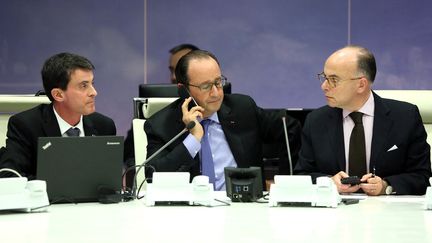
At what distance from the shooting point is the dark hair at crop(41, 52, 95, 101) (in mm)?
3859

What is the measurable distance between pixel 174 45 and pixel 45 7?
4.08 ft

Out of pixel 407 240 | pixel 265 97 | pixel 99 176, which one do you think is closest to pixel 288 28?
pixel 265 97

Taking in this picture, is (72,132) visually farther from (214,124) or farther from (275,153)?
(275,153)

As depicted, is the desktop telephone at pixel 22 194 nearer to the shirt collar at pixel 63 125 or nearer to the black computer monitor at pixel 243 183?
the black computer monitor at pixel 243 183

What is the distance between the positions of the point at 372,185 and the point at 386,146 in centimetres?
37

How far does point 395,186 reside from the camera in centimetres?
344

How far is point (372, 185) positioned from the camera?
10.9 feet

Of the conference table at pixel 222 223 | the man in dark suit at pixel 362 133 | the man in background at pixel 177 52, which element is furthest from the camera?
the man in background at pixel 177 52

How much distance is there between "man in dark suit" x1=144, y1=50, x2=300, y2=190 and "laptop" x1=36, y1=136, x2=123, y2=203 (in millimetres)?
727

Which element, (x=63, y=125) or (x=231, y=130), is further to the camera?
(x=231, y=130)

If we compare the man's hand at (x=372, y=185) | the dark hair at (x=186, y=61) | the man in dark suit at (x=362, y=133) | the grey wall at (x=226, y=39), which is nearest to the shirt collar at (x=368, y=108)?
the man in dark suit at (x=362, y=133)

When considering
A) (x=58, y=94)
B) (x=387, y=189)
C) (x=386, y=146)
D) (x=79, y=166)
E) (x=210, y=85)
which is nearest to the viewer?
(x=79, y=166)

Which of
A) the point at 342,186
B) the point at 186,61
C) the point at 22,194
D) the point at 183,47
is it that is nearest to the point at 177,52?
the point at 183,47

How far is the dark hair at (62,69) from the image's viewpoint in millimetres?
3859
